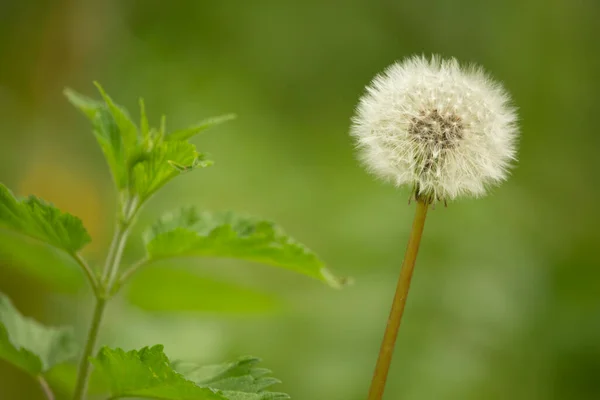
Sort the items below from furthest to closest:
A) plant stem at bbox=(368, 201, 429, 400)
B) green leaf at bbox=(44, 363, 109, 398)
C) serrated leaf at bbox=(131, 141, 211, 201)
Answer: green leaf at bbox=(44, 363, 109, 398) → serrated leaf at bbox=(131, 141, 211, 201) → plant stem at bbox=(368, 201, 429, 400)

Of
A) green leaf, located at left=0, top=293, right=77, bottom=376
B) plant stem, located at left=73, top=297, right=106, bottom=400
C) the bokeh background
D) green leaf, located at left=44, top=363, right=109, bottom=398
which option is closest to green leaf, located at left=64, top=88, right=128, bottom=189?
plant stem, located at left=73, top=297, right=106, bottom=400

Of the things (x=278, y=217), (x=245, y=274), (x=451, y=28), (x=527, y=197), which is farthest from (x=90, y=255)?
(x=451, y=28)

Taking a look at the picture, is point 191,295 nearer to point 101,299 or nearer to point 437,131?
point 101,299

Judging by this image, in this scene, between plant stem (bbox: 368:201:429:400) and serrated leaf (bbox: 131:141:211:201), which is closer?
plant stem (bbox: 368:201:429:400)

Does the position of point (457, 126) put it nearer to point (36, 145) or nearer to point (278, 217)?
point (278, 217)

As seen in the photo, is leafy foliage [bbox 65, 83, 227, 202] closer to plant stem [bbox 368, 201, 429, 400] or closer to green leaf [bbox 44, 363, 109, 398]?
plant stem [bbox 368, 201, 429, 400]

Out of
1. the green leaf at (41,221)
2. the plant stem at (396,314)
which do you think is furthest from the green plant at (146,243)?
the plant stem at (396,314)

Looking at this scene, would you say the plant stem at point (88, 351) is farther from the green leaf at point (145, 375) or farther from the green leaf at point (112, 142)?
the green leaf at point (112, 142)
